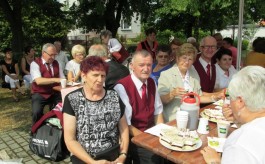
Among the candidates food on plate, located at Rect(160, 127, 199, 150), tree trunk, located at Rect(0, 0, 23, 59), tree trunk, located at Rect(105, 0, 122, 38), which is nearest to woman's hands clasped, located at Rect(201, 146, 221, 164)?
food on plate, located at Rect(160, 127, 199, 150)

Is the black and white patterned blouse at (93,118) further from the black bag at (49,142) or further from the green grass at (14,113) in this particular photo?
the green grass at (14,113)

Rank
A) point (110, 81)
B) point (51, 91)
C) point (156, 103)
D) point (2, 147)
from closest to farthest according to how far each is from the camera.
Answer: point (156, 103), point (110, 81), point (2, 147), point (51, 91)

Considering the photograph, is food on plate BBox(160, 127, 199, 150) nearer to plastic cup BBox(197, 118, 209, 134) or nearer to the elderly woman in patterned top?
plastic cup BBox(197, 118, 209, 134)

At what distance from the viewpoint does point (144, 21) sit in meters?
13.8

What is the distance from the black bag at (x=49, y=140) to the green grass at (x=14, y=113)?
1.52m

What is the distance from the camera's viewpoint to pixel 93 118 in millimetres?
2516

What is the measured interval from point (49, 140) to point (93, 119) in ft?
4.60

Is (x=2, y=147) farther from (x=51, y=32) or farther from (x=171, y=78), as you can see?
(x=51, y=32)

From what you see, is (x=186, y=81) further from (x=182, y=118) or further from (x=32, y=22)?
(x=32, y=22)

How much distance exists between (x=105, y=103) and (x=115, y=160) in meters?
0.55

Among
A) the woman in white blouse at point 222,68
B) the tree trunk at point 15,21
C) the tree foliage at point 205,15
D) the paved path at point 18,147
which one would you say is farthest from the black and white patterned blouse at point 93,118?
the tree trunk at point 15,21

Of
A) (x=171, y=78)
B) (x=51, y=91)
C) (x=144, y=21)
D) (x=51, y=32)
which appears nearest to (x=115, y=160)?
(x=171, y=78)

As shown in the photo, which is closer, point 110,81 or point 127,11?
point 110,81

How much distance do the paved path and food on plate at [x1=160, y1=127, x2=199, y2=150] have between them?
2.02 meters
